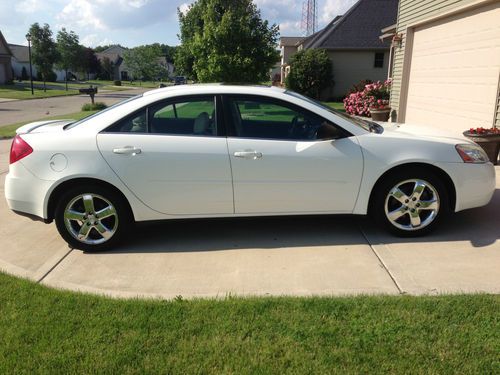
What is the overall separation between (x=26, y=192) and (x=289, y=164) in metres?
2.56

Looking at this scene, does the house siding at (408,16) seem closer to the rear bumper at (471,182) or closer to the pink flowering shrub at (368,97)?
the pink flowering shrub at (368,97)

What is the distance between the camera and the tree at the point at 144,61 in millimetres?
73406

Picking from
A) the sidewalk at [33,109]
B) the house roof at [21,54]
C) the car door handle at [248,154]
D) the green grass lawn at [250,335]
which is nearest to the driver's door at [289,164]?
the car door handle at [248,154]

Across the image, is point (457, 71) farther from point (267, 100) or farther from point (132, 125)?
point (132, 125)

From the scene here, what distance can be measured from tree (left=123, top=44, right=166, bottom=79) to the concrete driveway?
7277 cm

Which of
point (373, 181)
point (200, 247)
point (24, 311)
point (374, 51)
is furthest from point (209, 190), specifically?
point (374, 51)

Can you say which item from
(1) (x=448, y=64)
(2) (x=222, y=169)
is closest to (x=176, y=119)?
(2) (x=222, y=169)

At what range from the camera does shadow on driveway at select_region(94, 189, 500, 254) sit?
4.55 m

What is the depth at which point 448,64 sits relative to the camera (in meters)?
9.66

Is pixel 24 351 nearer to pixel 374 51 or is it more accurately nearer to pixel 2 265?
pixel 2 265

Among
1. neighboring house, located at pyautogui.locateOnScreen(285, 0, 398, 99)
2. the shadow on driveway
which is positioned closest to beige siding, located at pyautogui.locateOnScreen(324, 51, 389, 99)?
neighboring house, located at pyautogui.locateOnScreen(285, 0, 398, 99)

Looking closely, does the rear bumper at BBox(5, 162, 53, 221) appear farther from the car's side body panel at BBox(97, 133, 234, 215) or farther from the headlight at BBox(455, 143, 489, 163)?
the headlight at BBox(455, 143, 489, 163)

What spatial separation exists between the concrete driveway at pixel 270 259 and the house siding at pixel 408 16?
6271mm

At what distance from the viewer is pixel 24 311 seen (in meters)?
3.32
